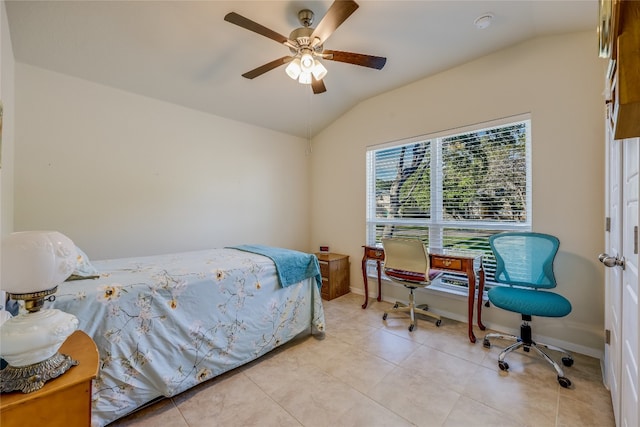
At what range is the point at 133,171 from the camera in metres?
2.68

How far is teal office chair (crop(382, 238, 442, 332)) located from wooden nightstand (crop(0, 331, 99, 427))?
243cm

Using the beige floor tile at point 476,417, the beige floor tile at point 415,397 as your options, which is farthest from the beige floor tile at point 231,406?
the beige floor tile at point 476,417

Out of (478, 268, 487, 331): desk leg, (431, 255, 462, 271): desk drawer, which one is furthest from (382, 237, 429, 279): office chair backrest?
(478, 268, 487, 331): desk leg

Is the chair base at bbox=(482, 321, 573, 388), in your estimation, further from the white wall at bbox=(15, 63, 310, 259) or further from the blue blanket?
the white wall at bbox=(15, 63, 310, 259)

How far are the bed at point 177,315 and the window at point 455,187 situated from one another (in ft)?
5.12

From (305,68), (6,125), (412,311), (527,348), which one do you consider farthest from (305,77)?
(527,348)

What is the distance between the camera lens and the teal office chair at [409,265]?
2611 mm

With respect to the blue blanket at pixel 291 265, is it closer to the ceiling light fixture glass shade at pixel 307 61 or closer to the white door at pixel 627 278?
the ceiling light fixture glass shade at pixel 307 61

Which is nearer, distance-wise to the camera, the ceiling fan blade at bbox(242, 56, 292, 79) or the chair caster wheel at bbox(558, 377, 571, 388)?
the chair caster wheel at bbox(558, 377, 571, 388)

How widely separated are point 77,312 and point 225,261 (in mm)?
957

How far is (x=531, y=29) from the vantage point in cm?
224

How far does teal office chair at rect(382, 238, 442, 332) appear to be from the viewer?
2.61 metres

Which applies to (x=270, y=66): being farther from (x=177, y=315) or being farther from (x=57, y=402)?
(x=57, y=402)

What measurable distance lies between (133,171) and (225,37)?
5.20ft
